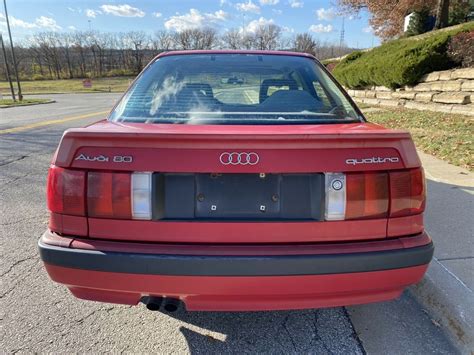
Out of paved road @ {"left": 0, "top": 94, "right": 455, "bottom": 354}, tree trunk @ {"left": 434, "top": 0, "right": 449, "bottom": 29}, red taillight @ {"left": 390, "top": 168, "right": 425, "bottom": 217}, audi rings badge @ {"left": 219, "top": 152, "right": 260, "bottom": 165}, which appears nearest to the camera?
audi rings badge @ {"left": 219, "top": 152, "right": 260, "bottom": 165}

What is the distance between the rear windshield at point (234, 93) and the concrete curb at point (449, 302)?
1.27m

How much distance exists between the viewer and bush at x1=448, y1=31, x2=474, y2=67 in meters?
9.16

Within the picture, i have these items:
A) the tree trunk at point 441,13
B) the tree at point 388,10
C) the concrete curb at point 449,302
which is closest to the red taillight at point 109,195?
the concrete curb at point 449,302

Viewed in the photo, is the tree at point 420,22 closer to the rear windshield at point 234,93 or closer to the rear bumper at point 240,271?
the rear windshield at point 234,93

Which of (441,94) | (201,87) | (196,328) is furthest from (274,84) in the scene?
(441,94)

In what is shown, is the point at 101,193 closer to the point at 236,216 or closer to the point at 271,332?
the point at 236,216

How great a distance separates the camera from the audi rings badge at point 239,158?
1592mm

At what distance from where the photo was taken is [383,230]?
67.9 inches

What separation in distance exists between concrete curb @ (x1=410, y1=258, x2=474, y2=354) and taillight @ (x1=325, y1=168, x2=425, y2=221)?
35.6 inches

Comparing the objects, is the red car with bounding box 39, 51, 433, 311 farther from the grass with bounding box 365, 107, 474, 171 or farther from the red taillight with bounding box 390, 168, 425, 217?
the grass with bounding box 365, 107, 474, 171

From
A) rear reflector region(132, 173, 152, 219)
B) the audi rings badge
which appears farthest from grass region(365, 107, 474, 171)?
rear reflector region(132, 173, 152, 219)

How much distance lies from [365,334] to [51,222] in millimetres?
1893

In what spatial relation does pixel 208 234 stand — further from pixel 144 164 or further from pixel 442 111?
pixel 442 111

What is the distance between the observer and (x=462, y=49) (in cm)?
948
